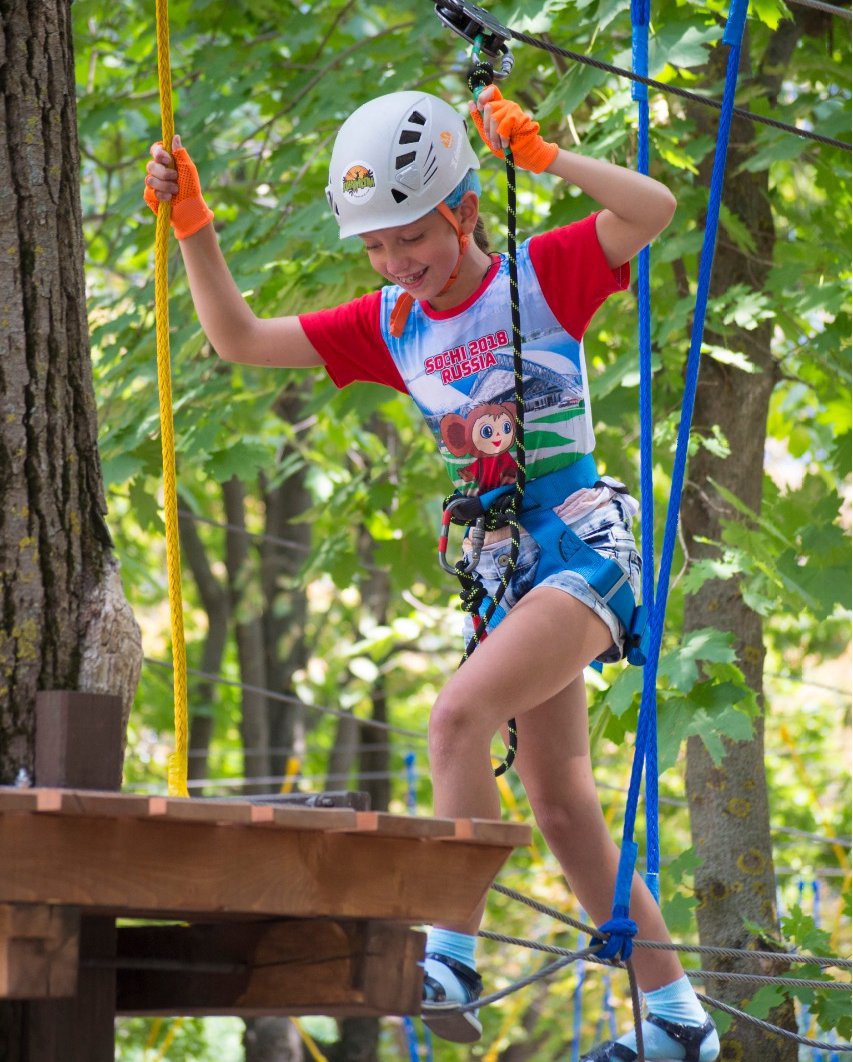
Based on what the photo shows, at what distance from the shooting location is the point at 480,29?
2.45 metres

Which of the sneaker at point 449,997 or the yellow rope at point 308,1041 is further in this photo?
the yellow rope at point 308,1041

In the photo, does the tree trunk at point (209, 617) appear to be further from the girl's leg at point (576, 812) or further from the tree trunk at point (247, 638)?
the girl's leg at point (576, 812)

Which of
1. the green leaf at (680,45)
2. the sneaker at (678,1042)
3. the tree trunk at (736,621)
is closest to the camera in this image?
the sneaker at (678,1042)

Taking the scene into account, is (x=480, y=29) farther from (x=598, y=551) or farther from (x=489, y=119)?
(x=598, y=551)

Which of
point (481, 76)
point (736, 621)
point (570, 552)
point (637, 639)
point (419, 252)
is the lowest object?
point (637, 639)

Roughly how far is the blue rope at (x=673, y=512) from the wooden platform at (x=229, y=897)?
0.52 m

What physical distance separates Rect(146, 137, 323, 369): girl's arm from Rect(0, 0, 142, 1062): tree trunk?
0.55 feet

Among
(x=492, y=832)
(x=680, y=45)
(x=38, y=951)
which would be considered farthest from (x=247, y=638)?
(x=38, y=951)

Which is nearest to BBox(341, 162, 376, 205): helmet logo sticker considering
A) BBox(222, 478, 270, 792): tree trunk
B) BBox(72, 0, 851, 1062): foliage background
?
BBox(72, 0, 851, 1062): foliage background

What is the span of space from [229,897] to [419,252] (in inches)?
45.2

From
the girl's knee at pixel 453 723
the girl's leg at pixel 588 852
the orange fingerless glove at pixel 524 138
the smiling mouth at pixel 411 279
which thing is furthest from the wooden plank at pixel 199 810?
the orange fingerless glove at pixel 524 138

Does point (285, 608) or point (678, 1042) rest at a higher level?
point (285, 608)

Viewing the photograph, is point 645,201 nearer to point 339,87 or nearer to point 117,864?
point 117,864

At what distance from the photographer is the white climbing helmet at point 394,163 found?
2.42 metres
